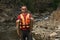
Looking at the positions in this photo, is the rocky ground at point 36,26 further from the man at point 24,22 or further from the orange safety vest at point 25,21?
the orange safety vest at point 25,21

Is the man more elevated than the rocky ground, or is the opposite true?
the man

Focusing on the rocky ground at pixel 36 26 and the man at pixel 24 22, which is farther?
the rocky ground at pixel 36 26

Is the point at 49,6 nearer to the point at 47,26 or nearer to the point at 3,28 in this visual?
the point at 3,28

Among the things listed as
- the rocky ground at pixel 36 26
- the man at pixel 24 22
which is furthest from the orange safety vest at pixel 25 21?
the rocky ground at pixel 36 26

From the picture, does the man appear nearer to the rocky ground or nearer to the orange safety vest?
the orange safety vest

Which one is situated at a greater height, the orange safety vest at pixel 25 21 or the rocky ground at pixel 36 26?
the orange safety vest at pixel 25 21

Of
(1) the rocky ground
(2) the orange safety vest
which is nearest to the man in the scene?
(2) the orange safety vest

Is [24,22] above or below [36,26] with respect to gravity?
above

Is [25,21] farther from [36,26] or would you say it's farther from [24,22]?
[36,26]

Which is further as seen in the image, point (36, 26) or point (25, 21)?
point (36, 26)

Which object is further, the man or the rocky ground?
the rocky ground

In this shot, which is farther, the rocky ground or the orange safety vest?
the rocky ground

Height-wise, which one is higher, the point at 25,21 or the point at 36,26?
the point at 25,21

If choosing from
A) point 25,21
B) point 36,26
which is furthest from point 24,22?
point 36,26
